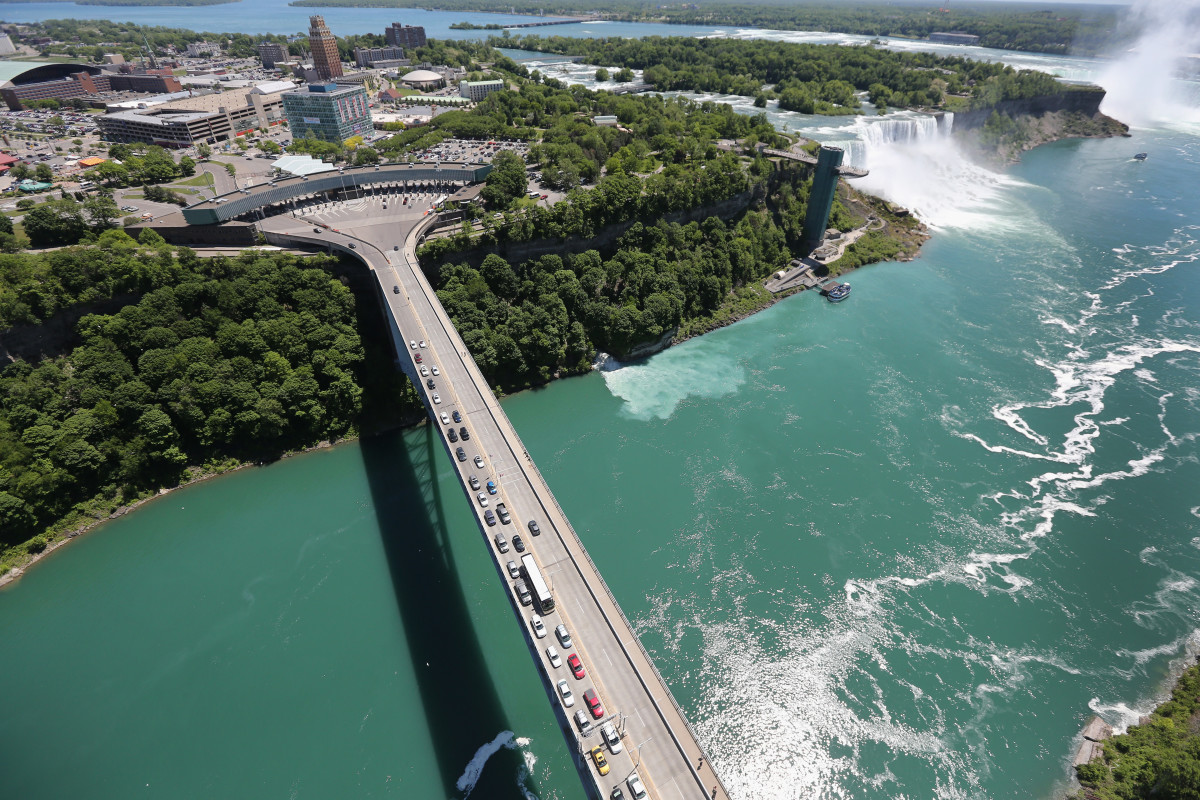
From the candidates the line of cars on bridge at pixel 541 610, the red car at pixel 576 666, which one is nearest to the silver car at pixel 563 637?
the line of cars on bridge at pixel 541 610

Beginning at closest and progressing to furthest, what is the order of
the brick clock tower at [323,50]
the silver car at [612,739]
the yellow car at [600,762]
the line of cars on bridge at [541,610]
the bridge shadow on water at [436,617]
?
the yellow car at [600,762] < the line of cars on bridge at [541,610] < the silver car at [612,739] < the bridge shadow on water at [436,617] < the brick clock tower at [323,50]

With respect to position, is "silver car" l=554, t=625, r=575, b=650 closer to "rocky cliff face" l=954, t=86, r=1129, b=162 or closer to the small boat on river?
the small boat on river

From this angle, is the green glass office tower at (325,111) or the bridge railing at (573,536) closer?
the bridge railing at (573,536)

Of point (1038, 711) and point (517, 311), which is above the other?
point (517, 311)

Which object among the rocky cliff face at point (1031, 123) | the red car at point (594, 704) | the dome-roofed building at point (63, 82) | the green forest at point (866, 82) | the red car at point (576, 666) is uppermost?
the dome-roofed building at point (63, 82)

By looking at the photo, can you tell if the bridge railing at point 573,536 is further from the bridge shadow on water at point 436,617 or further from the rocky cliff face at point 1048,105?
the rocky cliff face at point 1048,105

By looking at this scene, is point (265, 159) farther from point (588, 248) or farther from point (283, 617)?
point (283, 617)

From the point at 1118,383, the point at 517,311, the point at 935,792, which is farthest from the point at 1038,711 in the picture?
the point at 517,311
